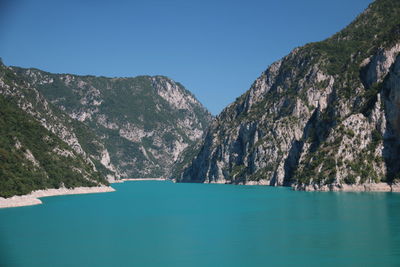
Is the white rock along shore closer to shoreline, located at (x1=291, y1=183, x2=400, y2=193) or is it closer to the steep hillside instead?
the steep hillside

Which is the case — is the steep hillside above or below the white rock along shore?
above

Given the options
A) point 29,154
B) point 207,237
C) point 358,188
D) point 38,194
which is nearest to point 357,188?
point 358,188

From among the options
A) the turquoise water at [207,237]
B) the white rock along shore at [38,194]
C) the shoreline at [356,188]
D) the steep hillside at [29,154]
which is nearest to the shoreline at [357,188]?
the shoreline at [356,188]

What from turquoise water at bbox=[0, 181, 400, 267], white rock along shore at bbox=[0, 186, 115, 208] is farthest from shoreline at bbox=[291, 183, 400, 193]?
white rock along shore at bbox=[0, 186, 115, 208]

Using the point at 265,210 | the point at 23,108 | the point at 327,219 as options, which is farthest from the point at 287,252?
the point at 23,108

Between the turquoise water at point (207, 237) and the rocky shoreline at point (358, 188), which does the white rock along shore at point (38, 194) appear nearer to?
the turquoise water at point (207, 237)

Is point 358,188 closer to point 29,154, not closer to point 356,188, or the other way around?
point 356,188
